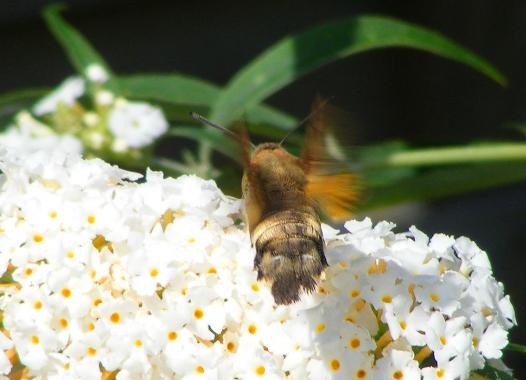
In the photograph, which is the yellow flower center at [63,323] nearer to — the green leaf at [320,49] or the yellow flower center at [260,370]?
the yellow flower center at [260,370]

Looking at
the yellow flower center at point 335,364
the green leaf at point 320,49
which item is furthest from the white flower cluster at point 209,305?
the green leaf at point 320,49

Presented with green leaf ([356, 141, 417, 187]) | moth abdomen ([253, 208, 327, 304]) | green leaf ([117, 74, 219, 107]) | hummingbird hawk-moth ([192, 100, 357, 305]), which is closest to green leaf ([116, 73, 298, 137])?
green leaf ([117, 74, 219, 107])

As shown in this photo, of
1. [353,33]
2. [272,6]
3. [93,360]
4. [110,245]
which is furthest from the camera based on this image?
[272,6]

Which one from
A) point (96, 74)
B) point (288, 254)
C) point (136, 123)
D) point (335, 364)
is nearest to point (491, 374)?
point (335, 364)

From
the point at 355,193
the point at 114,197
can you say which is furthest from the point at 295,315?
the point at 114,197

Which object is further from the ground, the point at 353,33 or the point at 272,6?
the point at 272,6

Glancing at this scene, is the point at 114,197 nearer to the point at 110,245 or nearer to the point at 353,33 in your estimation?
the point at 110,245
